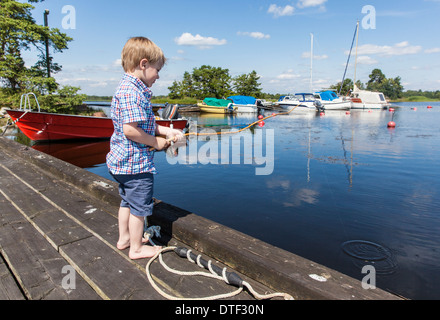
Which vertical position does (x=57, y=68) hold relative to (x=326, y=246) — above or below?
above

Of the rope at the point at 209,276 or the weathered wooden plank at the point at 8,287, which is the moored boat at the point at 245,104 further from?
the weathered wooden plank at the point at 8,287

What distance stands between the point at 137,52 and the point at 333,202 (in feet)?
14.9

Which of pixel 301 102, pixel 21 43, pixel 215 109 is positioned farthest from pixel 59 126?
pixel 301 102

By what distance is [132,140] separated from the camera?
6.55 ft

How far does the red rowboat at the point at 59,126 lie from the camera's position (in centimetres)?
1224

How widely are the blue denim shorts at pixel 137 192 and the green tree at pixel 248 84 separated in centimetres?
7246

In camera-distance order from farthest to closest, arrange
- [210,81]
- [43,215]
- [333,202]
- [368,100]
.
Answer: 1. [210,81]
2. [368,100]
3. [333,202]
4. [43,215]

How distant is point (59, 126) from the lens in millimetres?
12953

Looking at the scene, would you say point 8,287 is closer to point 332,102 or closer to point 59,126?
point 59,126

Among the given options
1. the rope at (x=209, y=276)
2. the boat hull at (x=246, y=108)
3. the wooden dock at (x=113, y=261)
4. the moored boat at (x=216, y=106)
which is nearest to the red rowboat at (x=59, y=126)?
the wooden dock at (x=113, y=261)
